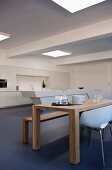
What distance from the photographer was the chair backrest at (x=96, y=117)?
2.24m

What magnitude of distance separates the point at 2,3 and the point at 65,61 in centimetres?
623

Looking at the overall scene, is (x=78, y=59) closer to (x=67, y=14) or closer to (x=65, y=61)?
(x=65, y=61)

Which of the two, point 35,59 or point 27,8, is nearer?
point 27,8

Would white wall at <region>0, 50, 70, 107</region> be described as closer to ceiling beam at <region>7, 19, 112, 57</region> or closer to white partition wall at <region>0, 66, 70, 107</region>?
white partition wall at <region>0, 66, 70, 107</region>

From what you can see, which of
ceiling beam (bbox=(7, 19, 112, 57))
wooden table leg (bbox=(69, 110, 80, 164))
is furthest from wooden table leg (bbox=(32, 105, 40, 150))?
ceiling beam (bbox=(7, 19, 112, 57))

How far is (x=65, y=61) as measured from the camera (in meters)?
8.99


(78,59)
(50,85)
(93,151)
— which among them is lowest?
(93,151)

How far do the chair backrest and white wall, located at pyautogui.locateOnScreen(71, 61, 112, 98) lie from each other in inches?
260

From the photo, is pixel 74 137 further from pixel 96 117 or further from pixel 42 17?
pixel 42 17

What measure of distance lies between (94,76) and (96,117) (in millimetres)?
7899

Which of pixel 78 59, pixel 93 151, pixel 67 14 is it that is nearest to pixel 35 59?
pixel 78 59

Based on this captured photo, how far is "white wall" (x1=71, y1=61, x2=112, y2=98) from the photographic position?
30.5 ft

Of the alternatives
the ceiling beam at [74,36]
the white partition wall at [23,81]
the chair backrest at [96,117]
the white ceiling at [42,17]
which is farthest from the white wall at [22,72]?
the chair backrest at [96,117]

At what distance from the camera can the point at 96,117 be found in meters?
2.24
